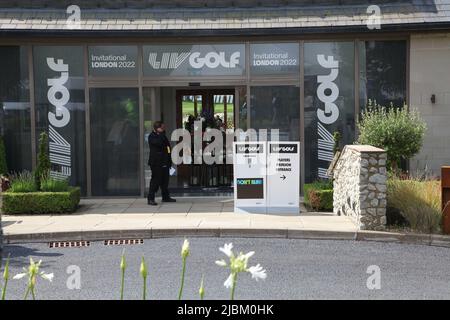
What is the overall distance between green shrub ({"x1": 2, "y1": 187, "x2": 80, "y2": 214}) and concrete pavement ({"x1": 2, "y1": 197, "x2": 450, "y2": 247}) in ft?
0.63

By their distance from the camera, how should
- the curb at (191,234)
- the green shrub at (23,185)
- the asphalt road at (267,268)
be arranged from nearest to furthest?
the asphalt road at (267,268), the curb at (191,234), the green shrub at (23,185)

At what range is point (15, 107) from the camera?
14.4m

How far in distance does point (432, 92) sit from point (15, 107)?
948cm

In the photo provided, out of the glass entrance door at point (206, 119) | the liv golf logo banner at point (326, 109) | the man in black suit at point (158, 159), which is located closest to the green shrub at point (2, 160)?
the man in black suit at point (158, 159)

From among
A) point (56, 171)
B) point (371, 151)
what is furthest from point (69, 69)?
point (371, 151)

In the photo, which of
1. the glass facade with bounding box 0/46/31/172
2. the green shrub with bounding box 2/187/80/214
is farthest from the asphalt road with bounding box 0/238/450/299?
the glass facade with bounding box 0/46/31/172

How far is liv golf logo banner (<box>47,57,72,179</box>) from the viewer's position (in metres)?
14.3

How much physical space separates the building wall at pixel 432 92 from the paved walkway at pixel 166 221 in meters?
3.60

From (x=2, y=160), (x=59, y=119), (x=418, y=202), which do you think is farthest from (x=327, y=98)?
(x=2, y=160)

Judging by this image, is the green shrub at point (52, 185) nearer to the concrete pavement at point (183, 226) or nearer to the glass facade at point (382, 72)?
the concrete pavement at point (183, 226)

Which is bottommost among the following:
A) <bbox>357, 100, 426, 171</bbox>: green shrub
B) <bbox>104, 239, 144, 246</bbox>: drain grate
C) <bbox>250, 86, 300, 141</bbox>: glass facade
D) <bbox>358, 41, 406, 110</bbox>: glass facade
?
<bbox>104, 239, 144, 246</bbox>: drain grate

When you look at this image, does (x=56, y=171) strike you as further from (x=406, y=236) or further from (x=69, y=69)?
(x=406, y=236)

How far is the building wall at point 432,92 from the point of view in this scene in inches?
548

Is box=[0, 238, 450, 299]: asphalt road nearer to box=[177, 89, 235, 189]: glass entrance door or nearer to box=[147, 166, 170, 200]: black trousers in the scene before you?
box=[147, 166, 170, 200]: black trousers
